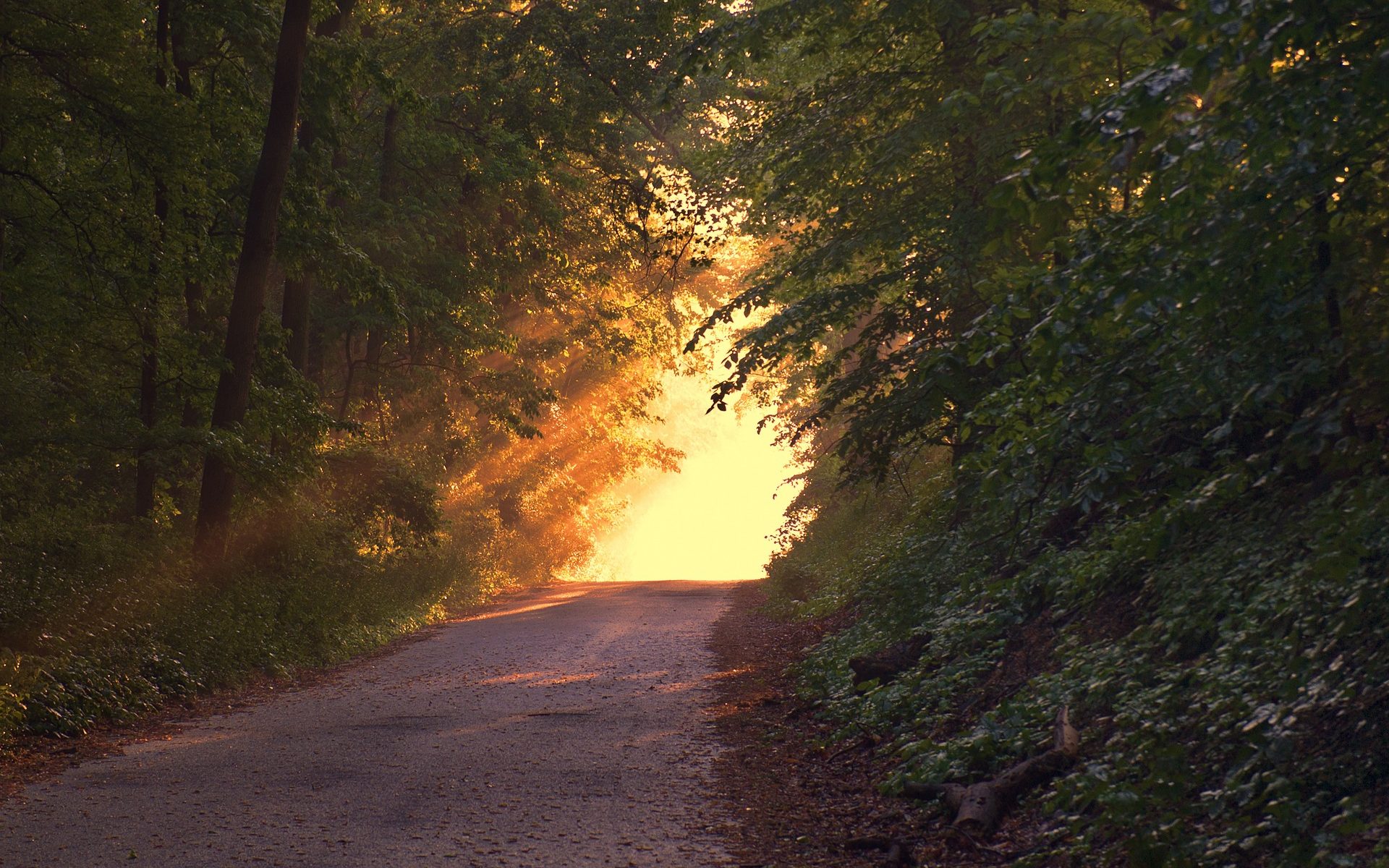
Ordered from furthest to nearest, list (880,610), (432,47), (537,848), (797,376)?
(797,376) → (432,47) → (880,610) → (537,848)

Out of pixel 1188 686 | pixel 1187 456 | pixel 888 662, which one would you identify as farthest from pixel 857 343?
pixel 1187 456

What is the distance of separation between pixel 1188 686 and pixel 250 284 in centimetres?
1302

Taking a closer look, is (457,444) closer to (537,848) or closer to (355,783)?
(355,783)

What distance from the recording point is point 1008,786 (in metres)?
6.25

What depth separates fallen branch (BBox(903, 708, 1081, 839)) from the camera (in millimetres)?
6000

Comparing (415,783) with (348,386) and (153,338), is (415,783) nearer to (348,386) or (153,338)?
(153,338)

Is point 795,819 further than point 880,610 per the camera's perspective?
No

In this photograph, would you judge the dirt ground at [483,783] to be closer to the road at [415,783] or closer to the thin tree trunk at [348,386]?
the road at [415,783]

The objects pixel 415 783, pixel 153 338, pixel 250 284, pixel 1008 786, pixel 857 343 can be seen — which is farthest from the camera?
pixel 250 284

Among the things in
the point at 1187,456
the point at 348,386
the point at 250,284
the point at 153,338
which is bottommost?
the point at 1187,456

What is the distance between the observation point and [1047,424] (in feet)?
17.7

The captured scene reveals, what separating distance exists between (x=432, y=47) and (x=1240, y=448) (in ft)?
58.7

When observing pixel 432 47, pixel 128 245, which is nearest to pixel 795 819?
pixel 128 245

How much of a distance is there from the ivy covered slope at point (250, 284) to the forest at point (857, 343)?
8 centimetres
